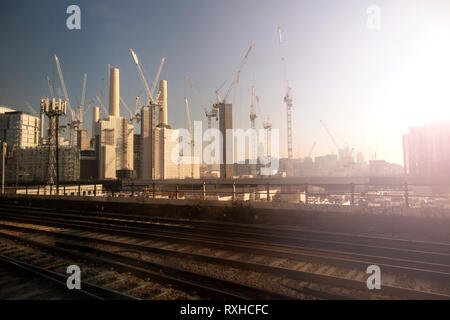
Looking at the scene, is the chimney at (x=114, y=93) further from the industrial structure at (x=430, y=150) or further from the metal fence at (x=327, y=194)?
the industrial structure at (x=430, y=150)

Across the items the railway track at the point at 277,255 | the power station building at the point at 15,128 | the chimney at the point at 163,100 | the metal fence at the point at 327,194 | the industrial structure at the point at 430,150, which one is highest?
the chimney at the point at 163,100

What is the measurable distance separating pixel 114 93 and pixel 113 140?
92.4 ft

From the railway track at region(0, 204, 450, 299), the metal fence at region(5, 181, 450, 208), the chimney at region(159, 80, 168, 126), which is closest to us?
the railway track at region(0, 204, 450, 299)

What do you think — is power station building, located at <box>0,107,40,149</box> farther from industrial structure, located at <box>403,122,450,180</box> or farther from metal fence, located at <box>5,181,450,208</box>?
industrial structure, located at <box>403,122,450,180</box>

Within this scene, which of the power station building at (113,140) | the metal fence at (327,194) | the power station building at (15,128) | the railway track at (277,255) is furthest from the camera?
the power station building at (15,128)

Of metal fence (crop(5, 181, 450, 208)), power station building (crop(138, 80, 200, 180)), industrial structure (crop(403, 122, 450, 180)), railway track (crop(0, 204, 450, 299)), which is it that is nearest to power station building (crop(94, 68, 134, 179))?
power station building (crop(138, 80, 200, 180))

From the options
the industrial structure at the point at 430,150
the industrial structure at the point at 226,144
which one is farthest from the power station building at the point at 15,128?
the industrial structure at the point at 430,150

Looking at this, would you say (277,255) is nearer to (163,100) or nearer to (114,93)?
(163,100)

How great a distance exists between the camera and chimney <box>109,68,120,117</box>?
14150cm

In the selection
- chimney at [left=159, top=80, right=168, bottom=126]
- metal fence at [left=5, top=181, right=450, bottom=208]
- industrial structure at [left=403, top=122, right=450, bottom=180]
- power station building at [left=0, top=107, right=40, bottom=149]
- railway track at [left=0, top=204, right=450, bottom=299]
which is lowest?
railway track at [left=0, top=204, right=450, bottom=299]

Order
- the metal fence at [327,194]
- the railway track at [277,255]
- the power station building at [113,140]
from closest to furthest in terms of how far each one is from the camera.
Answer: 1. the railway track at [277,255]
2. the metal fence at [327,194]
3. the power station building at [113,140]

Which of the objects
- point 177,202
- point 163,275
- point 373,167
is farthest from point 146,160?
point 163,275

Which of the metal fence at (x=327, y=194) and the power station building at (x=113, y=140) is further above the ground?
the power station building at (x=113, y=140)

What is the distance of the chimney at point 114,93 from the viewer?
142 metres
